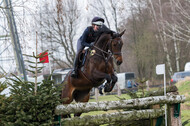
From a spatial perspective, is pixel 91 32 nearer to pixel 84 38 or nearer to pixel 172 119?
pixel 84 38

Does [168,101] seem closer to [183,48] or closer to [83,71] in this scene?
[83,71]

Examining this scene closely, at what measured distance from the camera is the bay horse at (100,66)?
4.93 m

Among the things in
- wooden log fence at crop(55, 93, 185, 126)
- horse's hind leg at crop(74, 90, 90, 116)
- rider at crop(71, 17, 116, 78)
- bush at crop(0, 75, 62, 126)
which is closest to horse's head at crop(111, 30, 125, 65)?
rider at crop(71, 17, 116, 78)

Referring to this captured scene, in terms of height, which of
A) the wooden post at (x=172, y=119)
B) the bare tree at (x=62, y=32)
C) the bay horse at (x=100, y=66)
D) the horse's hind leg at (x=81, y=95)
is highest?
the bare tree at (x=62, y=32)

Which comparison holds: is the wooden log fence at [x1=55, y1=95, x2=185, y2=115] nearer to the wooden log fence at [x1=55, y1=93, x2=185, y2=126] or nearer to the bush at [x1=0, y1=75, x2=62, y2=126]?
the wooden log fence at [x1=55, y1=93, x2=185, y2=126]

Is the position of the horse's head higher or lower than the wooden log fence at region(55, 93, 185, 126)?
higher

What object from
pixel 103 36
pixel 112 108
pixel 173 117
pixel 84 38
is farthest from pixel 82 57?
pixel 173 117

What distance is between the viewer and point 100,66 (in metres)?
5.03

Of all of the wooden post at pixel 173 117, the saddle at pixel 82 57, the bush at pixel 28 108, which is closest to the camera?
the bush at pixel 28 108

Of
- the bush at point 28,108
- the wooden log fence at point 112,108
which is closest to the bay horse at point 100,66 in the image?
the wooden log fence at point 112,108

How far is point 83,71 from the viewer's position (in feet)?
17.2

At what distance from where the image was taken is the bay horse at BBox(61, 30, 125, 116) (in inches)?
194

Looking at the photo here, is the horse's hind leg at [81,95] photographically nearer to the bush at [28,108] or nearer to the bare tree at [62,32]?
the bush at [28,108]

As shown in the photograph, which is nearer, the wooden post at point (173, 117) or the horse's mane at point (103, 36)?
the wooden post at point (173, 117)
